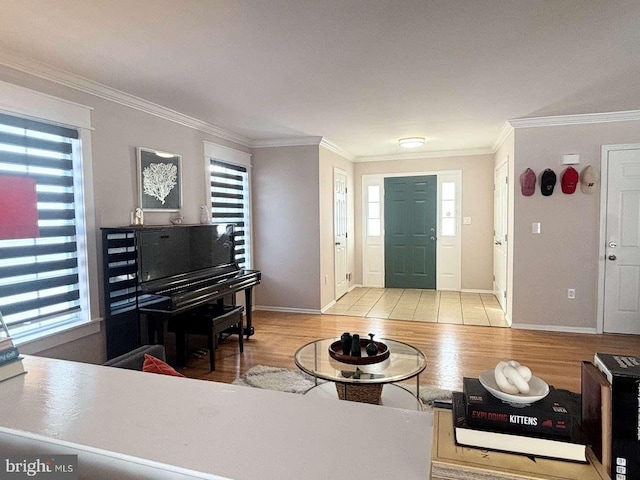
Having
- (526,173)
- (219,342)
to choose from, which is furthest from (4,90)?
(526,173)

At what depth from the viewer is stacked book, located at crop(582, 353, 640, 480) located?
0.64 metres

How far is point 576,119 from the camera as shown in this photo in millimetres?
4301

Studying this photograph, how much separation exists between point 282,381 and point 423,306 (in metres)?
3.19

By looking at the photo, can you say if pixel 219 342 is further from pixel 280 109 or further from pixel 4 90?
pixel 4 90

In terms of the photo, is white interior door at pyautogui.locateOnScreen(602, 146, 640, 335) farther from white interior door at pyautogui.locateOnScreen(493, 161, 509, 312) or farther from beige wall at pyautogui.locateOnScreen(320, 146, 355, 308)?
beige wall at pyautogui.locateOnScreen(320, 146, 355, 308)

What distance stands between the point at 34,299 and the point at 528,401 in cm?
308

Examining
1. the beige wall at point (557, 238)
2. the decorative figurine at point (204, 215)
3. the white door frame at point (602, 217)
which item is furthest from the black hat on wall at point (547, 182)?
the decorative figurine at point (204, 215)

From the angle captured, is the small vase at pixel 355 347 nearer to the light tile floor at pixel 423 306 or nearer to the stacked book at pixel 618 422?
the stacked book at pixel 618 422

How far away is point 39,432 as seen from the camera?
845 millimetres

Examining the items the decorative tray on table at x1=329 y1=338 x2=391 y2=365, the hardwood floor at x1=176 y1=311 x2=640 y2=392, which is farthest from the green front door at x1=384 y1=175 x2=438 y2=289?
the decorative tray on table at x1=329 y1=338 x2=391 y2=365

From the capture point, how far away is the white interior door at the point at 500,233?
526 centimetres

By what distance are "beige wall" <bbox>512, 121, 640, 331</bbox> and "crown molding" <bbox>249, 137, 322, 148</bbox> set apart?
2.47 meters

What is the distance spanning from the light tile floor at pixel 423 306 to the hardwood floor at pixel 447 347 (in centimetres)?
30

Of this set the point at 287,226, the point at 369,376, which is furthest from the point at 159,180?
the point at 369,376
